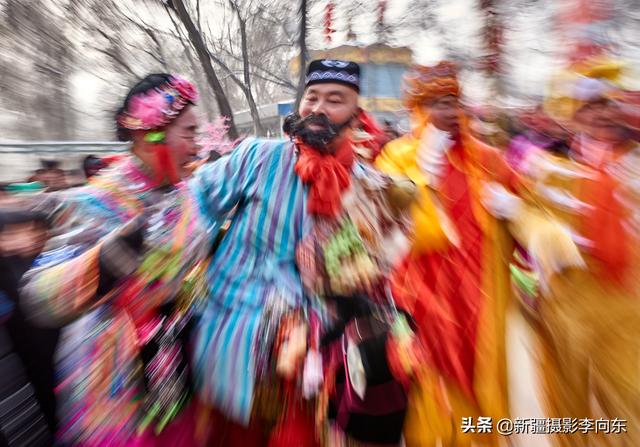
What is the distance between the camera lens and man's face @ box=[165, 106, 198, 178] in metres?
1.71

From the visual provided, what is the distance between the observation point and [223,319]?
1.65m

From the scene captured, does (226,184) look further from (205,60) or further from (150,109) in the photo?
(205,60)

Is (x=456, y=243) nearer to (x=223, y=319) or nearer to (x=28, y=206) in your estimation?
(x=223, y=319)

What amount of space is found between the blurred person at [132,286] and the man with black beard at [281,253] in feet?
0.37

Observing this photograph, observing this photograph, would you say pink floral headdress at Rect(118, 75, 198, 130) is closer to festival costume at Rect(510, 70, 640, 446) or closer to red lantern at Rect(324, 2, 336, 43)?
festival costume at Rect(510, 70, 640, 446)

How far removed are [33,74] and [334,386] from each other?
1152 centimetres

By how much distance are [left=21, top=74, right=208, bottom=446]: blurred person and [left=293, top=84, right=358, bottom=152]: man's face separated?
44cm

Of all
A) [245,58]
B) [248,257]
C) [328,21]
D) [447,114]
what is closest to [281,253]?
[248,257]

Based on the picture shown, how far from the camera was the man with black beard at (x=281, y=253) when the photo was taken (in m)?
1.57

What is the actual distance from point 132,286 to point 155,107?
0.62 meters

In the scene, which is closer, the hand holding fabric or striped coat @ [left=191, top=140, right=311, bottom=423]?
striped coat @ [left=191, top=140, right=311, bottom=423]

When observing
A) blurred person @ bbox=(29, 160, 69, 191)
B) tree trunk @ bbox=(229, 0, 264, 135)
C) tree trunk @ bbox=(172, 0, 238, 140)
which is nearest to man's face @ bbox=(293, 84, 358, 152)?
blurred person @ bbox=(29, 160, 69, 191)

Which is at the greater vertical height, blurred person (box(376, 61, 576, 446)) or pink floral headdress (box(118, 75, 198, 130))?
pink floral headdress (box(118, 75, 198, 130))

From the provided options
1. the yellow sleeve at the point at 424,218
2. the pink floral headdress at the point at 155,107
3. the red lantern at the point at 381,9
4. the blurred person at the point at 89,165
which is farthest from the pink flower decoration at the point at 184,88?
the red lantern at the point at 381,9
